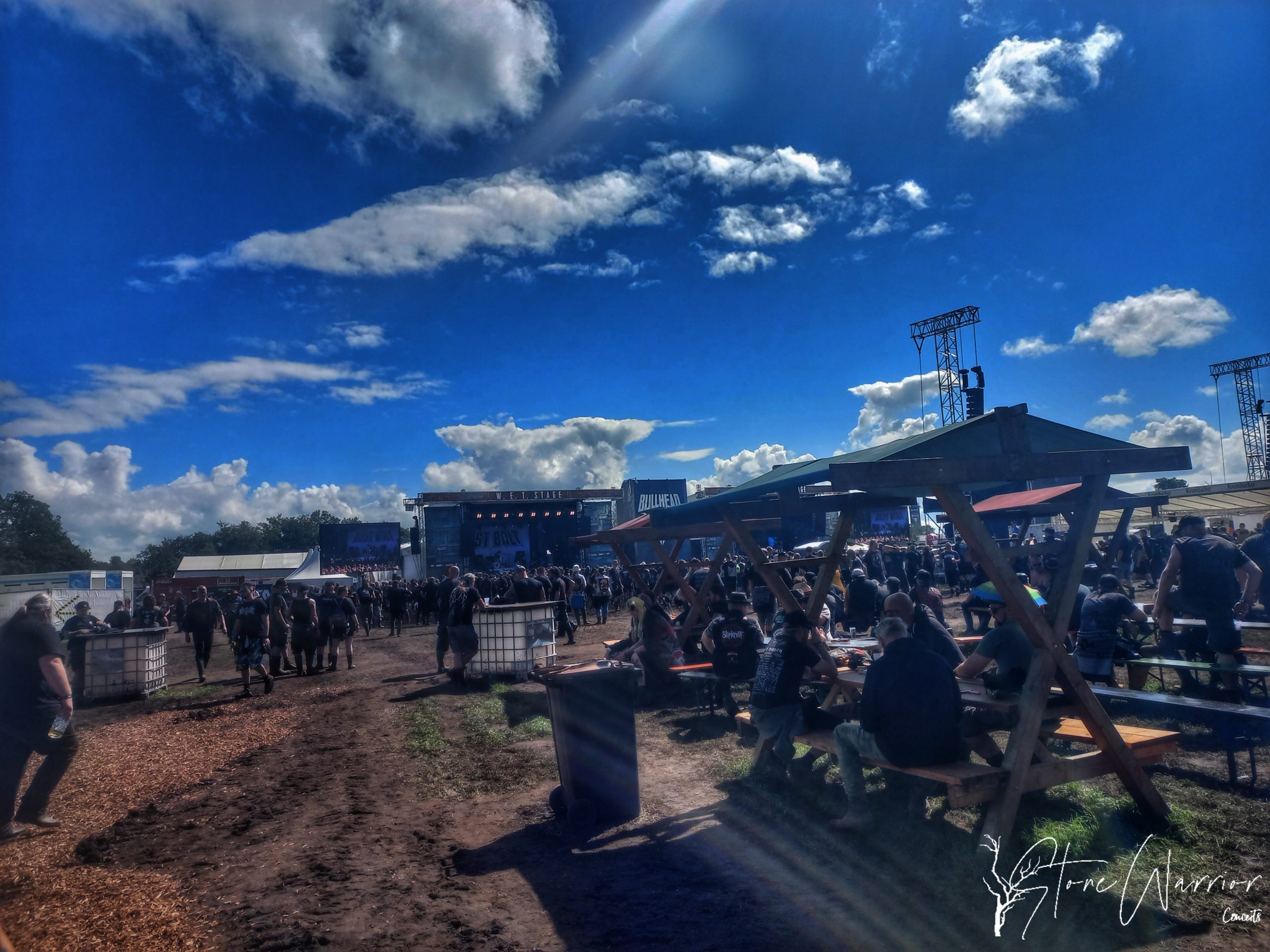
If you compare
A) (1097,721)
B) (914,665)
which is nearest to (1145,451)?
(1097,721)

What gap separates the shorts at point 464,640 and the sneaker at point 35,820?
5.90 meters

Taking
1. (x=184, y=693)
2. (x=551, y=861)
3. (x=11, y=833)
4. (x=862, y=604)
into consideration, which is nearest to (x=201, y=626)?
(x=184, y=693)

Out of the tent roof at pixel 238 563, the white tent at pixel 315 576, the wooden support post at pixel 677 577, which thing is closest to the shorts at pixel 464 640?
the wooden support post at pixel 677 577

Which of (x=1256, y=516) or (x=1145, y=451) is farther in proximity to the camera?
(x=1256, y=516)

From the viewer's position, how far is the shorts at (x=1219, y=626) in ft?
21.2

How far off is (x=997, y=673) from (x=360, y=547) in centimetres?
3937

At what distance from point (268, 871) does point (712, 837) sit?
114 inches

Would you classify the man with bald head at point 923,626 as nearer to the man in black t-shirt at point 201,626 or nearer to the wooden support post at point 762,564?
the wooden support post at point 762,564

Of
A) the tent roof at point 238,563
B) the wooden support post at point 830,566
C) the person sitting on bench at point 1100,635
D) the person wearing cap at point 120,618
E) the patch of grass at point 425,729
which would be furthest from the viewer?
the tent roof at point 238,563

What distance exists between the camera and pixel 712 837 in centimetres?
479

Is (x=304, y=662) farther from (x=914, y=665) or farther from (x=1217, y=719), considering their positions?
(x=1217, y=719)

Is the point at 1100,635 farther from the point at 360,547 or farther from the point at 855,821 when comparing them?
the point at 360,547

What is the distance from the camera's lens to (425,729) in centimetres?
834
